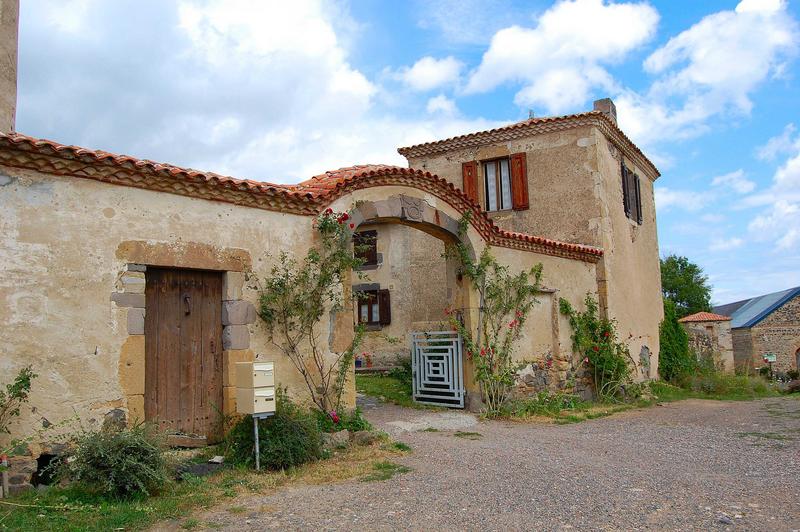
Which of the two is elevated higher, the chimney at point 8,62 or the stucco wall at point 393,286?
the chimney at point 8,62

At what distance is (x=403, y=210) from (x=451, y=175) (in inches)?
238

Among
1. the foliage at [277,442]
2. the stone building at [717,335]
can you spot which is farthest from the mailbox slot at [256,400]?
the stone building at [717,335]

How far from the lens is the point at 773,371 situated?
2580cm

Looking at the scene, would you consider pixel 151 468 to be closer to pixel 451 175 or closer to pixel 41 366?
pixel 41 366

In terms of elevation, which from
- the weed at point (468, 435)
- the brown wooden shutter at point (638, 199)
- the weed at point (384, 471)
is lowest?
the weed at point (468, 435)

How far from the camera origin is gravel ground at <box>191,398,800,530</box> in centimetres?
441

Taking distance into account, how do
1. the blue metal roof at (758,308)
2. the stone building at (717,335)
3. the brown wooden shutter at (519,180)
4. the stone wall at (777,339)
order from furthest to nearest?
the blue metal roof at (758,308) → the stone wall at (777,339) → the stone building at (717,335) → the brown wooden shutter at (519,180)

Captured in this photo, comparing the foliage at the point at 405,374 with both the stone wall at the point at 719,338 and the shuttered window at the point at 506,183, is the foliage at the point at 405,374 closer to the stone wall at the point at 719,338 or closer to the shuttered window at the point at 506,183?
the shuttered window at the point at 506,183

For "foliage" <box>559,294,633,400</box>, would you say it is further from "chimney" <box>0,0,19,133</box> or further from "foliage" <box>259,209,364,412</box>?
"chimney" <box>0,0,19,133</box>

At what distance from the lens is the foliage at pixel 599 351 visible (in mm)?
12234

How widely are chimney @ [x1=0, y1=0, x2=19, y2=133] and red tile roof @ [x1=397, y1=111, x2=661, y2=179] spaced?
866cm

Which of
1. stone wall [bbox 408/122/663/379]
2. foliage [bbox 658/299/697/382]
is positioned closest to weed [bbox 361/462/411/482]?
stone wall [bbox 408/122/663/379]

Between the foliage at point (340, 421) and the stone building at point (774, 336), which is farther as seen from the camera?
the stone building at point (774, 336)

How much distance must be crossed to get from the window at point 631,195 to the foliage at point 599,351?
339 centimetres
